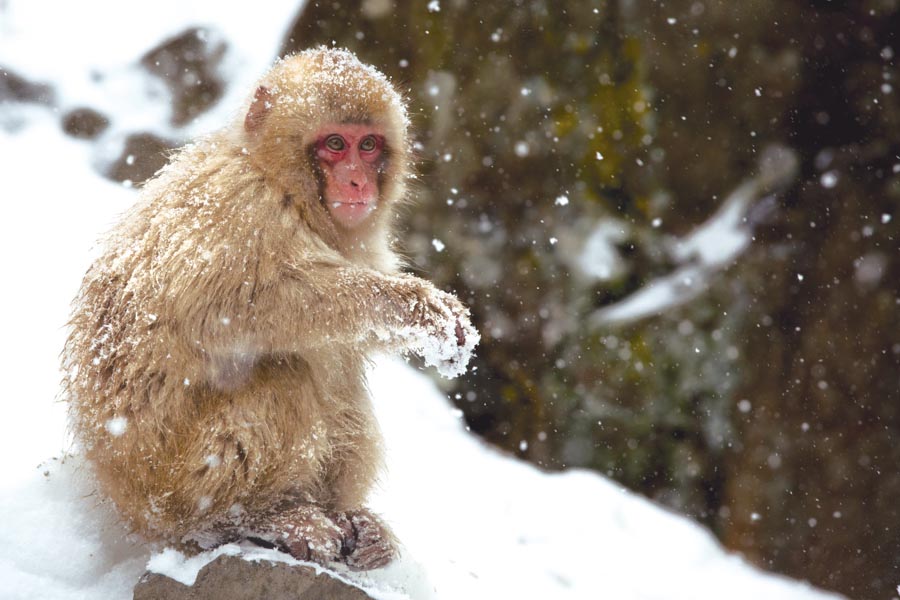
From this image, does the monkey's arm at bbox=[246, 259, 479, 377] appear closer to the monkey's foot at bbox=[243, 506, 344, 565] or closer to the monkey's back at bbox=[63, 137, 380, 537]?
the monkey's back at bbox=[63, 137, 380, 537]

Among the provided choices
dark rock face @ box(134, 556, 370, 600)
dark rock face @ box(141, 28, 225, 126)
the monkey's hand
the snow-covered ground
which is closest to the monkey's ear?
the snow-covered ground

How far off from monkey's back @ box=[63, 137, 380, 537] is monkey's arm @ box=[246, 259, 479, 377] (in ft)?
0.17

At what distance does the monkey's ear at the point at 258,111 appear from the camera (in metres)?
2.81

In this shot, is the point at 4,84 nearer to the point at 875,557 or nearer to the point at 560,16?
the point at 560,16

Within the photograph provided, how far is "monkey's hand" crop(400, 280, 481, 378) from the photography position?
2629mm

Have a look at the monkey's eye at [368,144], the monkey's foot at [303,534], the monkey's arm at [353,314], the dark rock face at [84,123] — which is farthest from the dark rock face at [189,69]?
the monkey's foot at [303,534]

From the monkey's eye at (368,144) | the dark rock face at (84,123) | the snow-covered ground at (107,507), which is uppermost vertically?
the monkey's eye at (368,144)

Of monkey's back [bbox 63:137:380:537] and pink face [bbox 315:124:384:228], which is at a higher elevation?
pink face [bbox 315:124:384:228]

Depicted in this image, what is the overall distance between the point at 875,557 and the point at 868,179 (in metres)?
2.15

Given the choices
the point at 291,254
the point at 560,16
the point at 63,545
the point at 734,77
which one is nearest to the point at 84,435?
the point at 63,545

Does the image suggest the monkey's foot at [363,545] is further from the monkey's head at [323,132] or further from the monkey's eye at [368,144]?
the monkey's eye at [368,144]

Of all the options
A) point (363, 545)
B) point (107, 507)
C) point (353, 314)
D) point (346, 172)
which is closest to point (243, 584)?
point (363, 545)

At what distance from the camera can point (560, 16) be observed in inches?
216

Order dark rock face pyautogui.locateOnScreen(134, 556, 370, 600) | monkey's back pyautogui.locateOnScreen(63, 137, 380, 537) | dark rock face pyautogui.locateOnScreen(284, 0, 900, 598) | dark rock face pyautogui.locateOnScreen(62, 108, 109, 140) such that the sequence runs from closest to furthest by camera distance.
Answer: dark rock face pyautogui.locateOnScreen(134, 556, 370, 600)
monkey's back pyautogui.locateOnScreen(63, 137, 380, 537)
dark rock face pyautogui.locateOnScreen(62, 108, 109, 140)
dark rock face pyautogui.locateOnScreen(284, 0, 900, 598)
